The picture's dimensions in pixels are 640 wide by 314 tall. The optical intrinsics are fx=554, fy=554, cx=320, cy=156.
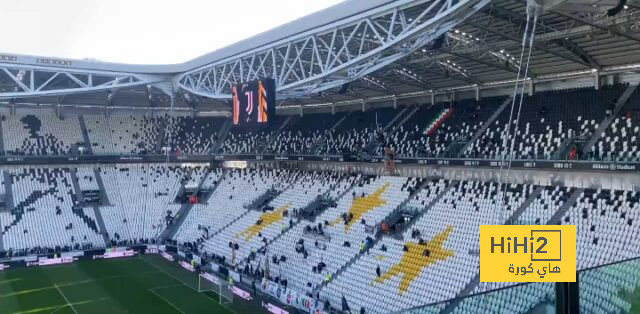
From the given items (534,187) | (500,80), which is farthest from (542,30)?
(500,80)

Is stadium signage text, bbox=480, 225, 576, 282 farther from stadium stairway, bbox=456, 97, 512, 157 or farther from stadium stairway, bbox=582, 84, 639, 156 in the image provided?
stadium stairway, bbox=456, 97, 512, 157

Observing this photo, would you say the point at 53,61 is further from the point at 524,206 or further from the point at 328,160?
the point at 524,206

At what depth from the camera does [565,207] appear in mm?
25781

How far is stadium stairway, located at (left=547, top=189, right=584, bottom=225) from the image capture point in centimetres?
2500

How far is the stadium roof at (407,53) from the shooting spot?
22422 millimetres

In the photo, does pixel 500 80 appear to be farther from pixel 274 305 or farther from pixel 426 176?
pixel 274 305

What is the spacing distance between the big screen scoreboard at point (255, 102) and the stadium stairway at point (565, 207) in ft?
48.3

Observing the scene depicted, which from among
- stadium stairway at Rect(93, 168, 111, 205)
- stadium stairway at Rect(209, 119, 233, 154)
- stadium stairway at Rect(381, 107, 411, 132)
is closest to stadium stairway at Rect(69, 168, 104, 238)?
stadium stairway at Rect(93, 168, 111, 205)

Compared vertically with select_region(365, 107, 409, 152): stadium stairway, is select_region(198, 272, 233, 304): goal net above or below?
below

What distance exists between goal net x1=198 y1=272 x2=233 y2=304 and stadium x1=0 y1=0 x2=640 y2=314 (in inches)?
7.6

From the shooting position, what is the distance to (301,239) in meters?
34.5

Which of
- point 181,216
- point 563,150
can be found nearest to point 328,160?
point 181,216

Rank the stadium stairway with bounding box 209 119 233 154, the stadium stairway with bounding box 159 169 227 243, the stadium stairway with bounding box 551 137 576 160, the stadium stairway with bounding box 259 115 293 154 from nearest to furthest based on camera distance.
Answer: the stadium stairway with bounding box 551 137 576 160 → the stadium stairway with bounding box 159 169 227 243 → the stadium stairway with bounding box 259 115 293 154 → the stadium stairway with bounding box 209 119 233 154

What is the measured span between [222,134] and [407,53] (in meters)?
34.4
